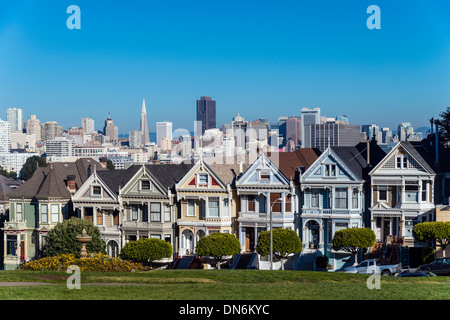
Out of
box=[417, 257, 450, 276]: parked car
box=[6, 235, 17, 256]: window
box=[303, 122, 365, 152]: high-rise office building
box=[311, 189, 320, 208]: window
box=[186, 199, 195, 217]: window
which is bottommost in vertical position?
box=[6, 235, 17, 256]: window

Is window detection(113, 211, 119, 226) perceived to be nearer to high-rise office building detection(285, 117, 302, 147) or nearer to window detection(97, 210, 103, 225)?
window detection(97, 210, 103, 225)

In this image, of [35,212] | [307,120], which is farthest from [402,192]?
[307,120]

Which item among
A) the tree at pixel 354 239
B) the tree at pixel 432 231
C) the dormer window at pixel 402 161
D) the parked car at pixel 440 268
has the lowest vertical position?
the parked car at pixel 440 268

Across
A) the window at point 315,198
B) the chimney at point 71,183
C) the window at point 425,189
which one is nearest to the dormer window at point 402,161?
the window at point 425,189

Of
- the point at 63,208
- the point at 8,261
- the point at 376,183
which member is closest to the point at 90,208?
the point at 63,208

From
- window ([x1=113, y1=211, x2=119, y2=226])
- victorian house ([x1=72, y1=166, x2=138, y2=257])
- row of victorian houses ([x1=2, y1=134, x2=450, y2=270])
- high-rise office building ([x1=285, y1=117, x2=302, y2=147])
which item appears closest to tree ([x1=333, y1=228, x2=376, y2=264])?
row of victorian houses ([x1=2, y1=134, x2=450, y2=270])

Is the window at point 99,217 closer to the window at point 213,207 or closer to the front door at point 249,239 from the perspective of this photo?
the window at point 213,207
